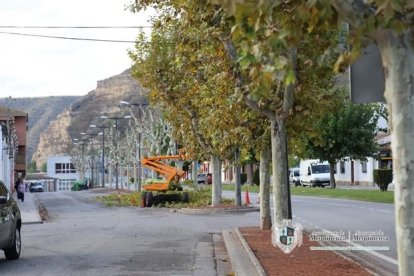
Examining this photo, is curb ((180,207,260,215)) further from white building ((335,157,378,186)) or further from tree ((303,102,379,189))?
white building ((335,157,378,186))

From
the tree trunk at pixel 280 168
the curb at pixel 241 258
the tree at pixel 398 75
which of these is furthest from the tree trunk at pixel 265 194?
the tree at pixel 398 75

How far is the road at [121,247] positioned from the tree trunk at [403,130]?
6383 mm

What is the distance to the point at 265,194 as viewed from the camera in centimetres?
1745

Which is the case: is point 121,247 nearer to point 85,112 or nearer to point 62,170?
point 62,170

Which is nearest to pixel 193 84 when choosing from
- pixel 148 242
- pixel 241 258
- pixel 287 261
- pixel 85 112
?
pixel 148 242

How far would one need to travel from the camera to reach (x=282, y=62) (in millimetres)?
5047

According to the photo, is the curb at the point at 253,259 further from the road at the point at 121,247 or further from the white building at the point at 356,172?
the white building at the point at 356,172

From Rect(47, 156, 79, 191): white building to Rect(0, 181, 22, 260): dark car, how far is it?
501 ft

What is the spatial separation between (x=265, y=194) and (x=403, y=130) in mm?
12180

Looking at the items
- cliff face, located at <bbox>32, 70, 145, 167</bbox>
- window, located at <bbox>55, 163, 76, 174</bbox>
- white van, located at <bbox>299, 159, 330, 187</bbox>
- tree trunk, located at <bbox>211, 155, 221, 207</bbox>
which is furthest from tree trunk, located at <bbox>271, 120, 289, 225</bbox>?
window, located at <bbox>55, 163, 76, 174</bbox>

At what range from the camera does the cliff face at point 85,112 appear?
6570 inches

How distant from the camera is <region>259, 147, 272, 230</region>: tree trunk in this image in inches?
683

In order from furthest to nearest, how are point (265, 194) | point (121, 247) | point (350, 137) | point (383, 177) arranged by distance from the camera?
point (350, 137) < point (383, 177) < point (265, 194) < point (121, 247)

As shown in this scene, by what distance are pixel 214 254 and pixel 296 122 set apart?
3.36 meters
